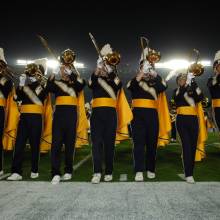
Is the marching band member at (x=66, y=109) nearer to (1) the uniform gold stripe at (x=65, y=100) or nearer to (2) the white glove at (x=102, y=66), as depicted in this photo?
A: (1) the uniform gold stripe at (x=65, y=100)

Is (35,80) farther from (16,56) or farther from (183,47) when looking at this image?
(16,56)

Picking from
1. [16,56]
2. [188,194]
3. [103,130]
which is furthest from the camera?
[16,56]

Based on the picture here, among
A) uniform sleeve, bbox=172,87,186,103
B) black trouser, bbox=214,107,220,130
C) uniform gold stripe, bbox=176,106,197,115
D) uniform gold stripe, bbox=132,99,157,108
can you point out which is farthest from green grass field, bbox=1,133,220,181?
uniform sleeve, bbox=172,87,186,103

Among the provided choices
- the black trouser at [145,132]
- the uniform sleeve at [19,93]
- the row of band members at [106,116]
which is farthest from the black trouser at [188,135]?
the uniform sleeve at [19,93]

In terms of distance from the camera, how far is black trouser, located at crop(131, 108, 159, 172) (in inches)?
234

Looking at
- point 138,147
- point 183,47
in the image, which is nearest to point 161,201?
point 138,147

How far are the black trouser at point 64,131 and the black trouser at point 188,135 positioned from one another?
1.67 metres

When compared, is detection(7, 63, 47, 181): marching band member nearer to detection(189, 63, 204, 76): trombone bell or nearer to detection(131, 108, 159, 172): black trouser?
detection(131, 108, 159, 172): black trouser

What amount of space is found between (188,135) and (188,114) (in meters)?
0.33

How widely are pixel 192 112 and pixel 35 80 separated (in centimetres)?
264

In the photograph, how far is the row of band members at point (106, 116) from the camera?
580cm

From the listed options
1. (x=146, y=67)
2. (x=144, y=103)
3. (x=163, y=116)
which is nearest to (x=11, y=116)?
(x=144, y=103)

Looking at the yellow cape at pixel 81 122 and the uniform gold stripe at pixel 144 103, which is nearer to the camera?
the uniform gold stripe at pixel 144 103

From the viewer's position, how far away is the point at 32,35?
1900 cm
